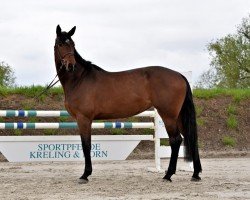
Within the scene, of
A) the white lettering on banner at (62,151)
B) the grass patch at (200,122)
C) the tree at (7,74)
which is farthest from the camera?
the tree at (7,74)

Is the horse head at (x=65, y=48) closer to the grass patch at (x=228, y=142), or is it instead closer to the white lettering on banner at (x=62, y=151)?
the white lettering on banner at (x=62, y=151)

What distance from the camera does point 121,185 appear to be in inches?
339

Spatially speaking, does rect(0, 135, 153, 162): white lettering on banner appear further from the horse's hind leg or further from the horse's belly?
the horse's hind leg

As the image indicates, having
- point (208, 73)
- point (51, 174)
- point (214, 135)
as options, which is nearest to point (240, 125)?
point (214, 135)

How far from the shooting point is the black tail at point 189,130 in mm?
9422

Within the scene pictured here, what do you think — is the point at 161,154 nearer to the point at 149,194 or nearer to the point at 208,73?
the point at 149,194

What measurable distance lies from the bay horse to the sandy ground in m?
0.48

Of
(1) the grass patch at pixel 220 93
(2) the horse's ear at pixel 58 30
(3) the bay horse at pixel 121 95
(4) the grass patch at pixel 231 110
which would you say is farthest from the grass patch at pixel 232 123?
(2) the horse's ear at pixel 58 30

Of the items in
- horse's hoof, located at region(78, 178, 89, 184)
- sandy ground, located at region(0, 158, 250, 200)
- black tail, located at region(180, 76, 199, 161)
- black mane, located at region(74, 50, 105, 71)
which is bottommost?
sandy ground, located at region(0, 158, 250, 200)

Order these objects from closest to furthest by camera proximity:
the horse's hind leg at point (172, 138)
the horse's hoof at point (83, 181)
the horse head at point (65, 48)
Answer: the horse's hoof at point (83, 181)
the horse head at point (65, 48)
the horse's hind leg at point (172, 138)

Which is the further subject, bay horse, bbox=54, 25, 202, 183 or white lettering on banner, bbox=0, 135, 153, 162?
white lettering on banner, bbox=0, 135, 153, 162

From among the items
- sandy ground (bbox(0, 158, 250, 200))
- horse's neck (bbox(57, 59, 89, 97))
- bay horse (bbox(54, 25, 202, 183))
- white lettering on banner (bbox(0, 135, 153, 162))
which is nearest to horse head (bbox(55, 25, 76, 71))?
bay horse (bbox(54, 25, 202, 183))

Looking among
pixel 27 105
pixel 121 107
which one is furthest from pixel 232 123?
pixel 121 107

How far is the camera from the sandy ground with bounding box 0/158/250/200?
24.5 ft
